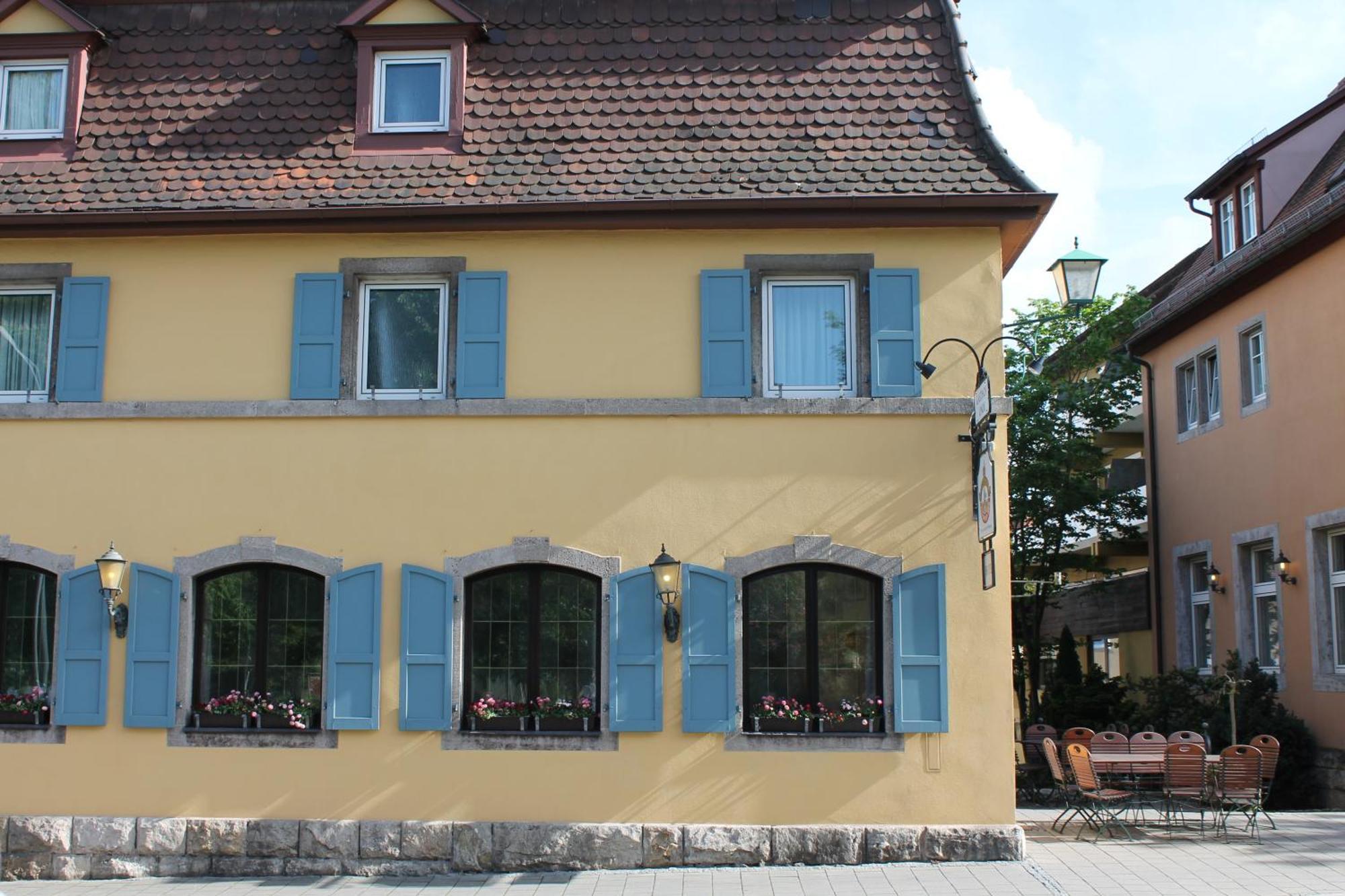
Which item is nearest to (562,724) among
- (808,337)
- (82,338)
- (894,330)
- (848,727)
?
(848,727)

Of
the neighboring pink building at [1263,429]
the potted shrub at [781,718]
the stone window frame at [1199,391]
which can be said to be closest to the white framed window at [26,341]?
the potted shrub at [781,718]

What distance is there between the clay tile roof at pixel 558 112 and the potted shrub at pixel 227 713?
4272 mm

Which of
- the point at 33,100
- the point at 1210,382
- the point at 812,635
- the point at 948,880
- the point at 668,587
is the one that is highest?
the point at 33,100

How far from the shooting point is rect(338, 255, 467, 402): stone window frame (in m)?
12.7

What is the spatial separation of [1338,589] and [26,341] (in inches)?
563

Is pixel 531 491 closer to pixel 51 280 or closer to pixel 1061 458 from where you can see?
pixel 51 280

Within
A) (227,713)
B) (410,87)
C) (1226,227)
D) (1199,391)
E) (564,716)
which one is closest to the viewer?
(564,716)

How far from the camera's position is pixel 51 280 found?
42.9ft

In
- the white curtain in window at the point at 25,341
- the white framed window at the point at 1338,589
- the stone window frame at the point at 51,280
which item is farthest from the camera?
the white framed window at the point at 1338,589

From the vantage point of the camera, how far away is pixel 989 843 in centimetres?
1178

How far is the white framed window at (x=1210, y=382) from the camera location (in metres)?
Result: 20.7

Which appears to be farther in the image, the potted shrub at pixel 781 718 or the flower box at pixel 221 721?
the flower box at pixel 221 721

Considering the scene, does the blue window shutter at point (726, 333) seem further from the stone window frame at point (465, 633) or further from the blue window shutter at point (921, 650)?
the blue window shutter at point (921, 650)

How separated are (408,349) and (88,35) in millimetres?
4529
